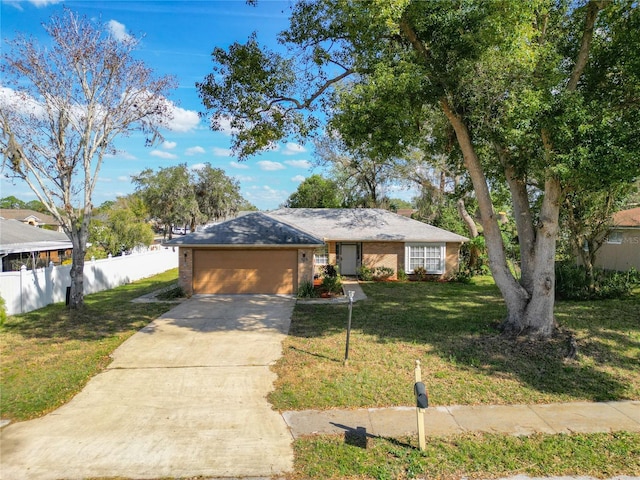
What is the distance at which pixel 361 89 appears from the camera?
8703mm

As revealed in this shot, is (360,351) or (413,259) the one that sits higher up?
(413,259)

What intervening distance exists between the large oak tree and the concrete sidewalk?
3388mm

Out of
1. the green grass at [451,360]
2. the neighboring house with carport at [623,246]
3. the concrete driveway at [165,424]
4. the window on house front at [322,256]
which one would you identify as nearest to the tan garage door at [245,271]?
the green grass at [451,360]

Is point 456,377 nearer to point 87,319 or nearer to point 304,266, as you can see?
point 304,266

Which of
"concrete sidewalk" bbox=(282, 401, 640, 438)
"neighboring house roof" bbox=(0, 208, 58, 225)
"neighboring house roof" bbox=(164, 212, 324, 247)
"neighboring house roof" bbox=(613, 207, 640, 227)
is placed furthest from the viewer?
"neighboring house roof" bbox=(0, 208, 58, 225)

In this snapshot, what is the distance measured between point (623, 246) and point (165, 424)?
1019 inches

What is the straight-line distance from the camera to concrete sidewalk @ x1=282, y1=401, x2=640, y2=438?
572cm

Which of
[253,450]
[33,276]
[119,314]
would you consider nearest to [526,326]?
[253,450]

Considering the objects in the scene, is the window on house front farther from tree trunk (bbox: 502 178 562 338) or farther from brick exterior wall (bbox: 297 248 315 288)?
tree trunk (bbox: 502 178 562 338)

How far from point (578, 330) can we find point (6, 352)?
13379mm

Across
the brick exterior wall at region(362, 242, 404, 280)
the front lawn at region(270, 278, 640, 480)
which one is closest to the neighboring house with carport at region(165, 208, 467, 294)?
the brick exterior wall at region(362, 242, 404, 280)

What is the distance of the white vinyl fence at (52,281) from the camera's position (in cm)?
1288

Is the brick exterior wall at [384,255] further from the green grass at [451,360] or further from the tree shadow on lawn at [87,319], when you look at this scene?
the tree shadow on lawn at [87,319]

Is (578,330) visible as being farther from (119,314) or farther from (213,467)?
(119,314)
